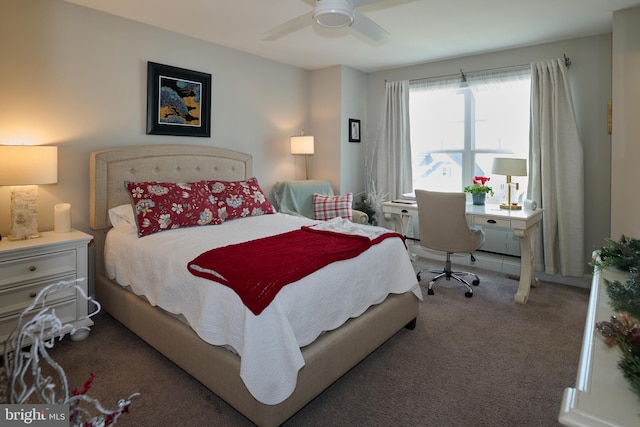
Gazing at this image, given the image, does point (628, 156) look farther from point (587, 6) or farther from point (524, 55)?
point (524, 55)

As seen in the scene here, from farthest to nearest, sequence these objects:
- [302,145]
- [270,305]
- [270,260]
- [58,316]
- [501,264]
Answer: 1. [302,145]
2. [501,264]
3. [58,316]
4. [270,260]
5. [270,305]

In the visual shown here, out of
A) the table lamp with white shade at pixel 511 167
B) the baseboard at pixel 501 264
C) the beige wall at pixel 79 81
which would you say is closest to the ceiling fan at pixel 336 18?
the beige wall at pixel 79 81

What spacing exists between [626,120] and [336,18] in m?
2.65

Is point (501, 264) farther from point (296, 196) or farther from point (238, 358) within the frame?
point (238, 358)

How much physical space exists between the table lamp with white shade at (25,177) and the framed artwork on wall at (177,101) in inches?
39.0

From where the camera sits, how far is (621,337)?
950 millimetres

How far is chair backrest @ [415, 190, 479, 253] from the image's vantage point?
336cm

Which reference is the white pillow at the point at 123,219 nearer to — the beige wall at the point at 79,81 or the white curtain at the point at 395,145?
the beige wall at the point at 79,81

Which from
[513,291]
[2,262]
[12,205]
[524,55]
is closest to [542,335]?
[513,291]

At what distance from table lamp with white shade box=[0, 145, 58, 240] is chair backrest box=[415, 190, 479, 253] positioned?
118 inches

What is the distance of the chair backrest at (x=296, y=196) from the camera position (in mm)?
4375

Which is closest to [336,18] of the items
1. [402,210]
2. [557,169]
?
[402,210]

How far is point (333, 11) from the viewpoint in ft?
6.42

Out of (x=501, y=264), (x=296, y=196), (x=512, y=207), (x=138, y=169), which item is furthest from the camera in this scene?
(x=296, y=196)
